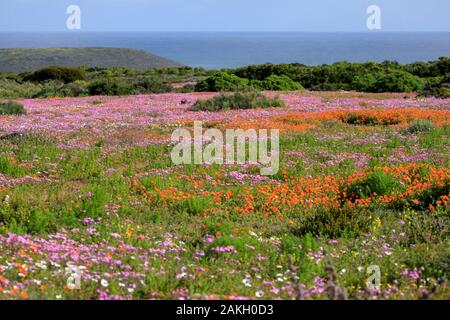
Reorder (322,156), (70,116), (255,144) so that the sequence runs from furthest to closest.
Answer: (70,116), (255,144), (322,156)

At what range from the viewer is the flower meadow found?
592 centimetres

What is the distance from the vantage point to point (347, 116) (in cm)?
→ 2075

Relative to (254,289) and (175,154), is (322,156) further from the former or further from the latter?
(254,289)

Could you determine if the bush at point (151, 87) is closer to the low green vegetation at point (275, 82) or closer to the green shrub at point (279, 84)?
the low green vegetation at point (275, 82)

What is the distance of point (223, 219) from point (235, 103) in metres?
18.1

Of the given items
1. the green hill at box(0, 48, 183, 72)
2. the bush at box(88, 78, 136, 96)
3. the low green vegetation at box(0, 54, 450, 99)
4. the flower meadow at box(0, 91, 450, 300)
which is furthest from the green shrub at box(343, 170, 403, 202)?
the green hill at box(0, 48, 183, 72)

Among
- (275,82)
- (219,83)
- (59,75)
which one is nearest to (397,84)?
(275,82)

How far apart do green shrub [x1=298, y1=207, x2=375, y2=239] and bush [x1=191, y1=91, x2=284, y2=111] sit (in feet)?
57.4

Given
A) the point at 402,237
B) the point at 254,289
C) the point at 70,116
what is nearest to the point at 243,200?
the point at 402,237

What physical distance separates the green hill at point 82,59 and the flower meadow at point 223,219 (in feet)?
249

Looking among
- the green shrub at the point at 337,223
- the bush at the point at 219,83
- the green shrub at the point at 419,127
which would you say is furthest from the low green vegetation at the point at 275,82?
the green shrub at the point at 337,223

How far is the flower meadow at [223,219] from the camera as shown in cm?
592

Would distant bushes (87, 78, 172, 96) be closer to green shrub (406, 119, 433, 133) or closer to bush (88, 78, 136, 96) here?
bush (88, 78, 136, 96)

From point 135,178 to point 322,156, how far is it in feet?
17.1
